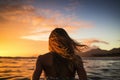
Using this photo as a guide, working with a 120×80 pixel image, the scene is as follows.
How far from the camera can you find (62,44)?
10.3 ft

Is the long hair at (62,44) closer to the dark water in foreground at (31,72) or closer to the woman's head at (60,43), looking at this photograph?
the woman's head at (60,43)

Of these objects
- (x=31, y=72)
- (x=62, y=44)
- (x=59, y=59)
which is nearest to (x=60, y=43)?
(x=62, y=44)

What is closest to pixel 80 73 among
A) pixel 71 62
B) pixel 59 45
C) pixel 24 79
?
pixel 71 62

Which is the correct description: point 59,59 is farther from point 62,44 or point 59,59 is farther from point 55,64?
point 62,44

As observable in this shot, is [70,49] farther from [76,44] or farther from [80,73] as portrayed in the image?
[80,73]

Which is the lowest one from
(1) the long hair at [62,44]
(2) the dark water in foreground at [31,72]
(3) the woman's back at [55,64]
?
(2) the dark water in foreground at [31,72]

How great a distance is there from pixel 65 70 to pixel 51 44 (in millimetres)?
382

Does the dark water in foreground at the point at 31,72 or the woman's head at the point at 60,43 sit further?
the dark water in foreground at the point at 31,72

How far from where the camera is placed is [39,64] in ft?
10.3

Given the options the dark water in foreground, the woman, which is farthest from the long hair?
the dark water in foreground

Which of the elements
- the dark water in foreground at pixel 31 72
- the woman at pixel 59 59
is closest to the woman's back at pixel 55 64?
the woman at pixel 59 59

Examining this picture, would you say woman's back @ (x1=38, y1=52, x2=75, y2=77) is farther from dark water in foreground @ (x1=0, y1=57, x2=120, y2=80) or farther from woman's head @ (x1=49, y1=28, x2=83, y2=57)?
dark water in foreground @ (x1=0, y1=57, x2=120, y2=80)

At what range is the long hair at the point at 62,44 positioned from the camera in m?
3.11

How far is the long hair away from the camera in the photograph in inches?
123
